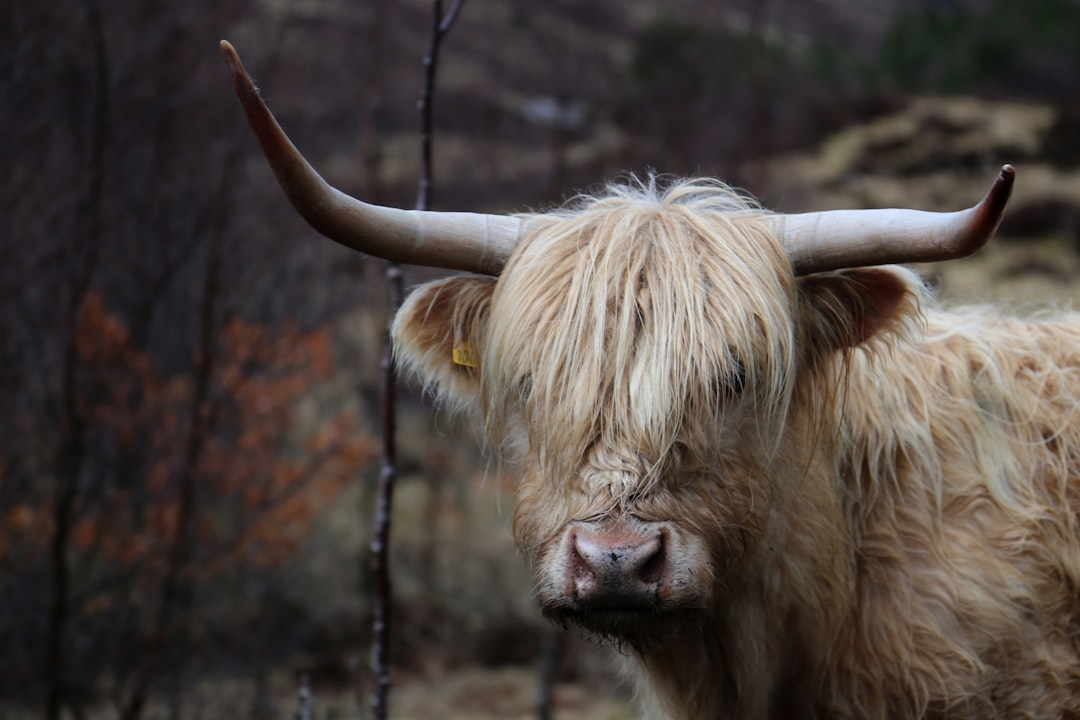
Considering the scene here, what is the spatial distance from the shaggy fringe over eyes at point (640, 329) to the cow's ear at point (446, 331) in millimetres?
193

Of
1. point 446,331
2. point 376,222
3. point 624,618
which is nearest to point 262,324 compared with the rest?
point 446,331

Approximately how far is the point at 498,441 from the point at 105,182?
14.5 feet

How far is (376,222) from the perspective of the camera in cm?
244

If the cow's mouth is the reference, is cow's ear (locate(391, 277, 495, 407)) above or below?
above

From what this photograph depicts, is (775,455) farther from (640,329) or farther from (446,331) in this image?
(446,331)

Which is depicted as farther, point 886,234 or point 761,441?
point 761,441

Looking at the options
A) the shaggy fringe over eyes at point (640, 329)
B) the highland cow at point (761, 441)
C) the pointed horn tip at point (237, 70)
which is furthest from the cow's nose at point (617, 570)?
the pointed horn tip at point (237, 70)

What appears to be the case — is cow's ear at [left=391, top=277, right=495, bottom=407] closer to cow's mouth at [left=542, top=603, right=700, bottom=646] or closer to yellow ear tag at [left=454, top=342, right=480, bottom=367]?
yellow ear tag at [left=454, top=342, right=480, bottom=367]

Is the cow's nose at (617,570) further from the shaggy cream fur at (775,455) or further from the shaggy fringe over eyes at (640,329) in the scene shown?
the shaggy fringe over eyes at (640,329)

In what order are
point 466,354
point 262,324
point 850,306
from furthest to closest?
point 262,324
point 466,354
point 850,306

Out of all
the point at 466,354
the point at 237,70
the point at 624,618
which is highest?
the point at 237,70

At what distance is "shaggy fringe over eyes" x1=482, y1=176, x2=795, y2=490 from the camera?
230cm

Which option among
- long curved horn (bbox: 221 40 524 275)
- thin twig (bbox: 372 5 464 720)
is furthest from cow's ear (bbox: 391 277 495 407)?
thin twig (bbox: 372 5 464 720)

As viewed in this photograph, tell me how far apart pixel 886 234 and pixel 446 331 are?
127 cm
